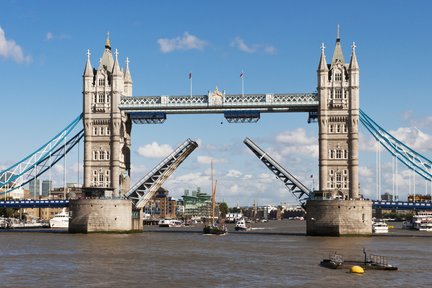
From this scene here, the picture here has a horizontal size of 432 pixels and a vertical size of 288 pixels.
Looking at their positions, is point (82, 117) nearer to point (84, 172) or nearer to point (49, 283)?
point (84, 172)

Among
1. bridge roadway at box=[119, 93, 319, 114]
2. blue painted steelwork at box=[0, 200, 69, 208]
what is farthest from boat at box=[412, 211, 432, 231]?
blue painted steelwork at box=[0, 200, 69, 208]

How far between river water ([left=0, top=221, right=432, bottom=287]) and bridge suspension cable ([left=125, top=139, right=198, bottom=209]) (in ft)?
82.7

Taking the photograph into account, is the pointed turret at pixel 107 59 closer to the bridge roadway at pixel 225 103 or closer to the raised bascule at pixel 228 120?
the raised bascule at pixel 228 120

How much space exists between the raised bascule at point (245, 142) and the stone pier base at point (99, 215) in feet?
0.44

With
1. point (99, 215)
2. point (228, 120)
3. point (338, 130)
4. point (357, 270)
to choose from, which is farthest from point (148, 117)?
point (357, 270)

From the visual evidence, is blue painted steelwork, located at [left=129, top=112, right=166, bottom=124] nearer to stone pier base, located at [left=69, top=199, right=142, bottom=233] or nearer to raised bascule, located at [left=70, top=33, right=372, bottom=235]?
raised bascule, located at [left=70, top=33, right=372, bottom=235]

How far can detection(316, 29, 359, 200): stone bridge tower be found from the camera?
11106 centimetres

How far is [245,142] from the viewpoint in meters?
112

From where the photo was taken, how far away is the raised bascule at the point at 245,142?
357 feet

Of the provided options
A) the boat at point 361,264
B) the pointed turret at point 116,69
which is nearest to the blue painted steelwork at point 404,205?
the pointed turret at point 116,69

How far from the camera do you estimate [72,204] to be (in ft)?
369

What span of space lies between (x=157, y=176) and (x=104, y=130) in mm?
10126

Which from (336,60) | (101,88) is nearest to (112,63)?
(101,88)

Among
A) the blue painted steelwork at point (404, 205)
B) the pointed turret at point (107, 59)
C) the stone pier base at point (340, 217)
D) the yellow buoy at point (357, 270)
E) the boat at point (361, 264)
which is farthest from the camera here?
the pointed turret at point (107, 59)
